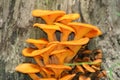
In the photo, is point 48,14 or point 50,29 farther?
point 50,29

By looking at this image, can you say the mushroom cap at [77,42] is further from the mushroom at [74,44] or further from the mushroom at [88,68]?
the mushroom at [88,68]

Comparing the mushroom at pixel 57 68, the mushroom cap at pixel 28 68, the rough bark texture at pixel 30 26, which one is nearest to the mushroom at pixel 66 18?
the rough bark texture at pixel 30 26

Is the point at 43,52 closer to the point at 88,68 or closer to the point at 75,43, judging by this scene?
the point at 75,43

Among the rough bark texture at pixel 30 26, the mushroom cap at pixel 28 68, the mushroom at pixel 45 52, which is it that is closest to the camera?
the mushroom at pixel 45 52

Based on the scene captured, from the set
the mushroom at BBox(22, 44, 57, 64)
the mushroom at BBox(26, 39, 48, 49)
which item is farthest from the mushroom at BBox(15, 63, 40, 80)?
the mushroom at BBox(26, 39, 48, 49)

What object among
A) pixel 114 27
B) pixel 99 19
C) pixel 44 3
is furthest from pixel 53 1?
pixel 114 27

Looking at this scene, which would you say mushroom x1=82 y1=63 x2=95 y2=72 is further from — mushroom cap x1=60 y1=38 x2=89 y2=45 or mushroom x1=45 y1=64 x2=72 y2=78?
mushroom cap x1=60 y1=38 x2=89 y2=45

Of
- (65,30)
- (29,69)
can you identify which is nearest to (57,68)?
(29,69)
